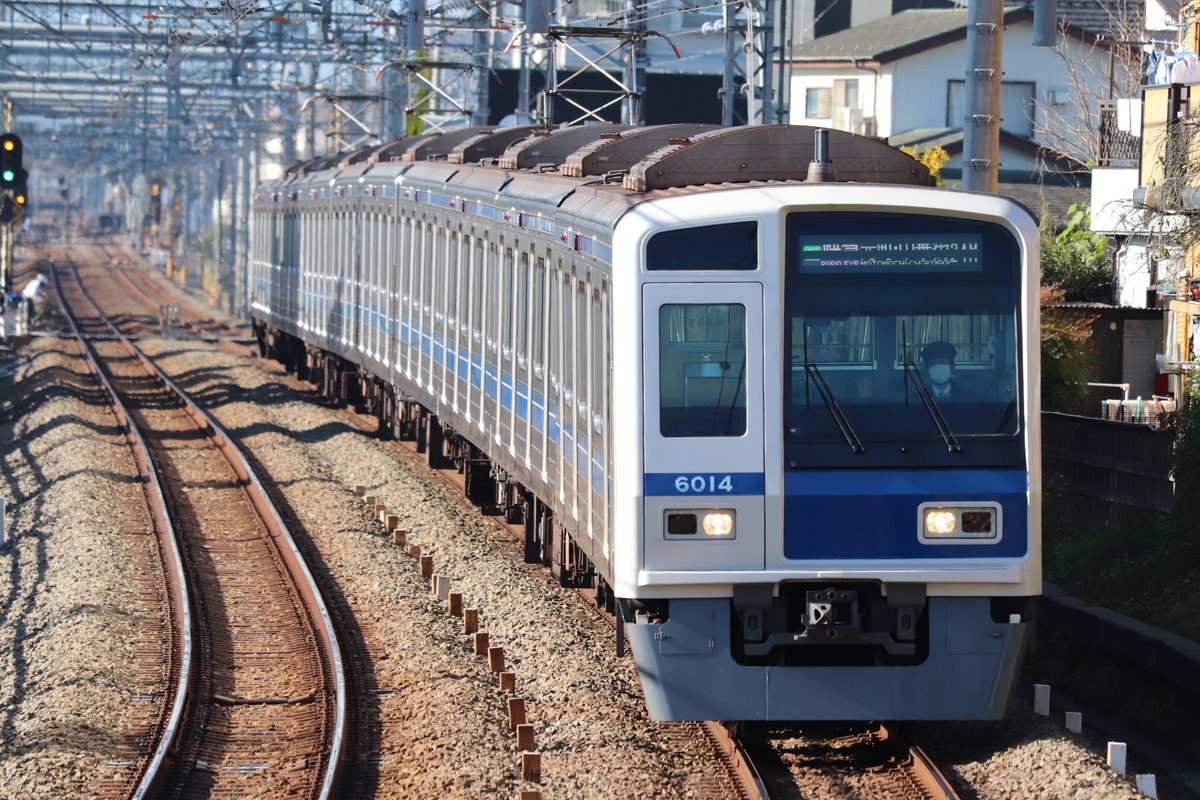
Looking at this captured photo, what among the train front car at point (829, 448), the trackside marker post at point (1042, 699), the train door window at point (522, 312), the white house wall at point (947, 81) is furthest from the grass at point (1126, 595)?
the white house wall at point (947, 81)

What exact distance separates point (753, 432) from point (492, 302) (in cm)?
523

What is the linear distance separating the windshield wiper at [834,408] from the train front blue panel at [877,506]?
130 mm

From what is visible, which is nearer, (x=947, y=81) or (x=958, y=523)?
(x=958, y=523)

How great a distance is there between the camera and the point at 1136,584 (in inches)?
427

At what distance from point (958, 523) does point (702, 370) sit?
125 centimetres

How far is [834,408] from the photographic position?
286 inches

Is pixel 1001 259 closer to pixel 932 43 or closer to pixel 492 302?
pixel 492 302

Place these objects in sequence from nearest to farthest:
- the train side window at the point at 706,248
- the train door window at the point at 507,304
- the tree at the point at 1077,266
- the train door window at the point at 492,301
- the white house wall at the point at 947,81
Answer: the train side window at the point at 706,248 < the train door window at the point at 507,304 < the train door window at the point at 492,301 < the tree at the point at 1077,266 < the white house wall at the point at 947,81

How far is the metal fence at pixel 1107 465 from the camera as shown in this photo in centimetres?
1223

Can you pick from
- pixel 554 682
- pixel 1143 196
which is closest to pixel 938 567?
pixel 554 682

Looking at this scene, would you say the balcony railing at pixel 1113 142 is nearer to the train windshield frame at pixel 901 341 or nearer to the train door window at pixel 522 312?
the train door window at pixel 522 312

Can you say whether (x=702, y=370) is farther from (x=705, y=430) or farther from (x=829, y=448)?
(x=829, y=448)

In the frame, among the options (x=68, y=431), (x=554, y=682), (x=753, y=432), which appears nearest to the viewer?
(x=753, y=432)

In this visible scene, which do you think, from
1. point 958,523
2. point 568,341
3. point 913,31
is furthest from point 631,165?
point 913,31
